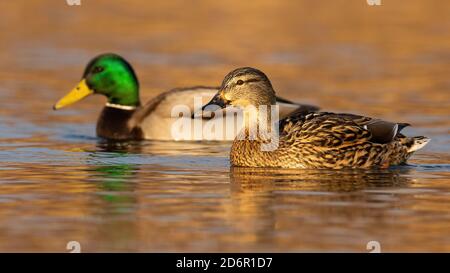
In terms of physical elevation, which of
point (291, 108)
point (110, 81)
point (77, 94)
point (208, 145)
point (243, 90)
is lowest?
point (208, 145)

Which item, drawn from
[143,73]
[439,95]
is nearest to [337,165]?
[439,95]

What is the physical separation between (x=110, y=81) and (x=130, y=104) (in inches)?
16.2

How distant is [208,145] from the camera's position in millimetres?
15156

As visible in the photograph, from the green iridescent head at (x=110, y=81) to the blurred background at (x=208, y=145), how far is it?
516 mm

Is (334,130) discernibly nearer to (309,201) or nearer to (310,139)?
(310,139)

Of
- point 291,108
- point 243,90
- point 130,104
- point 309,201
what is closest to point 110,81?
point 130,104

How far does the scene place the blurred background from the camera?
9453mm

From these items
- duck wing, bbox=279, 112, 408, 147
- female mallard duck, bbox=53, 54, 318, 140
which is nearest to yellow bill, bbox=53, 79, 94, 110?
female mallard duck, bbox=53, 54, 318, 140

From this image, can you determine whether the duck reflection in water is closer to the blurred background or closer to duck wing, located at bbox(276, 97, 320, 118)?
the blurred background

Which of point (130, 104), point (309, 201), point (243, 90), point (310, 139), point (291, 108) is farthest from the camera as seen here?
point (130, 104)

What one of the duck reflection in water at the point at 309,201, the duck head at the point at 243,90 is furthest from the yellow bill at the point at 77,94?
the duck reflection in water at the point at 309,201

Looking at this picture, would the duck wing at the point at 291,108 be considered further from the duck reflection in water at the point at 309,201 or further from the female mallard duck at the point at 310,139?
the duck reflection in water at the point at 309,201

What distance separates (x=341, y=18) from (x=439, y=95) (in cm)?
812

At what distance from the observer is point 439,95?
18.4 meters
